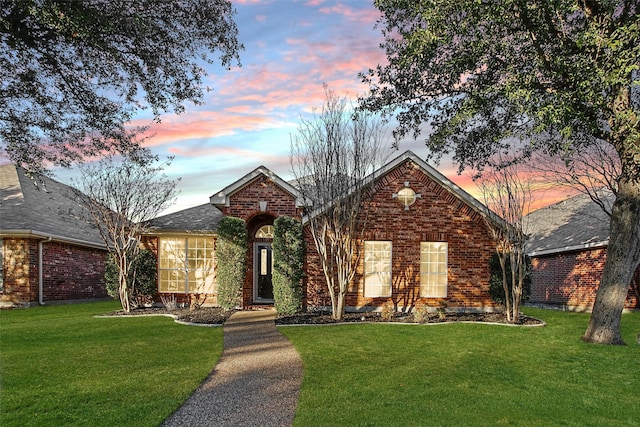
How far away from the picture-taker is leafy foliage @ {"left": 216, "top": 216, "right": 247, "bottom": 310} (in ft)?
52.5

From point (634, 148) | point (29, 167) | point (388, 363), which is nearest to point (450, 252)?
point (634, 148)

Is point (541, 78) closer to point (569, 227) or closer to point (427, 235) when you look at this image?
point (427, 235)

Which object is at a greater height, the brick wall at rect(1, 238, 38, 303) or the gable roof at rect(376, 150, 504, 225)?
the gable roof at rect(376, 150, 504, 225)

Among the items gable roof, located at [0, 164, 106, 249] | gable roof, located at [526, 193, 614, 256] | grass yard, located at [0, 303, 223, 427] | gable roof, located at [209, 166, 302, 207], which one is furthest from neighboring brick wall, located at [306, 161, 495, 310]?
gable roof, located at [0, 164, 106, 249]

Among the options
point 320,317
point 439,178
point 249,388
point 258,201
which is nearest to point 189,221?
point 258,201

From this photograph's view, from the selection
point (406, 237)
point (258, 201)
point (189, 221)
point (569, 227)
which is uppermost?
point (258, 201)

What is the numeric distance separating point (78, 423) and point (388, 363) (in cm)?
512

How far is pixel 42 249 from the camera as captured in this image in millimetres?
18250

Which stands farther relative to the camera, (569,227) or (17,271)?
(569,227)

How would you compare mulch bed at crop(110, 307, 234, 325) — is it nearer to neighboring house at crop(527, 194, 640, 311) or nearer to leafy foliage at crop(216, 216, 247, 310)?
leafy foliage at crop(216, 216, 247, 310)

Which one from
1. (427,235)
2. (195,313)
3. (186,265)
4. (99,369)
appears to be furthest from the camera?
(186,265)

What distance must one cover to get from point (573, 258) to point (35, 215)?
23.1 meters

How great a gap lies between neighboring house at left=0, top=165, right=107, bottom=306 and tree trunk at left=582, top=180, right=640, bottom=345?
54.2 ft

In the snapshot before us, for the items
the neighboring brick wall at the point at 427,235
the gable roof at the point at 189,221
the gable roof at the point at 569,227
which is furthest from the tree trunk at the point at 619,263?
the gable roof at the point at 189,221
